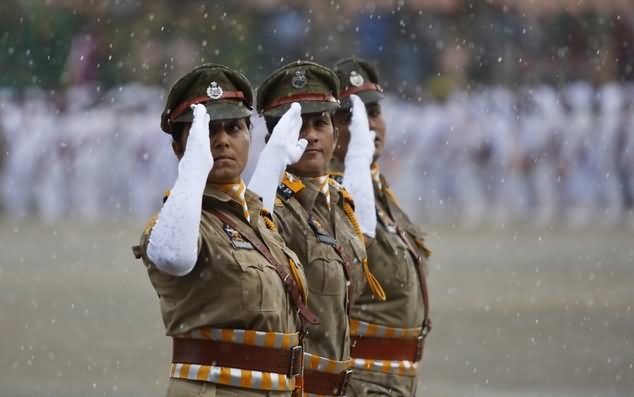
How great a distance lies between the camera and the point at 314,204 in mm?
6316

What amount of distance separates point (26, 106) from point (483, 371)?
1711 centimetres

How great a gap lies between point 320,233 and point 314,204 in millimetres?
167

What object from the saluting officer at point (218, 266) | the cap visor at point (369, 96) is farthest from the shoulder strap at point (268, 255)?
the cap visor at point (369, 96)

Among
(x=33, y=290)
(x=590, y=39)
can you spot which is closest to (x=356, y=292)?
(x=33, y=290)

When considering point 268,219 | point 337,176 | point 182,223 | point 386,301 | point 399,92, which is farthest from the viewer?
point 399,92

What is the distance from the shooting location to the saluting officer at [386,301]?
6.95 metres

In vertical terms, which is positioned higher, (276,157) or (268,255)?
(276,157)

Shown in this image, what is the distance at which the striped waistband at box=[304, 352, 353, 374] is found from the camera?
607 cm

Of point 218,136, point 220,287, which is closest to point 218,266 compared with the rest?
point 220,287

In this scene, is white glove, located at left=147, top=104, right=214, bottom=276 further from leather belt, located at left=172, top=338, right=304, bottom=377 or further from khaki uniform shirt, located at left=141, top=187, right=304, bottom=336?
leather belt, located at left=172, top=338, right=304, bottom=377

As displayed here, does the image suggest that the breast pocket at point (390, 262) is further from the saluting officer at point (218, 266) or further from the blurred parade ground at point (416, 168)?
the blurred parade ground at point (416, 168)

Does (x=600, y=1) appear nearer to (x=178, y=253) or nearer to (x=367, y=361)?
(x=367, y=361)

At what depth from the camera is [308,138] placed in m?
6.27

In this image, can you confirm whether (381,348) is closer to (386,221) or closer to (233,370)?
(386,221)
